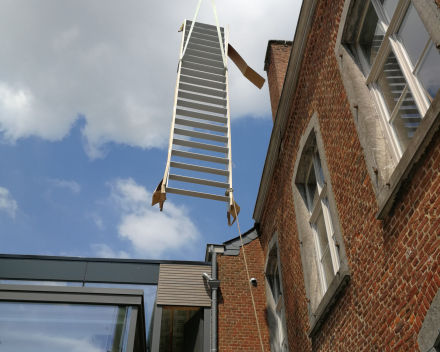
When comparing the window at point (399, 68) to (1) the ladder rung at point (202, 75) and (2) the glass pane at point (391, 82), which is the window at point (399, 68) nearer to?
(2) the glass pane at point (391, 82)

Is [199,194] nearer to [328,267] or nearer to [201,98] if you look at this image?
[201,98]

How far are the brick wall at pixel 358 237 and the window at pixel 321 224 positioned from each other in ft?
1.66

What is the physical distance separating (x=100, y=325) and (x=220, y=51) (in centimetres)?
747

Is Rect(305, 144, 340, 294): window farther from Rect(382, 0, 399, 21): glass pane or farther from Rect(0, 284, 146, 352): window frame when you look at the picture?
Rect(0, 284, 146, 352): window frame

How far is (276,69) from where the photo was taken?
11.1 m

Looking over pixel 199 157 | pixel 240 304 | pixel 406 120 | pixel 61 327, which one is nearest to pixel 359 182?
pixel 406 120

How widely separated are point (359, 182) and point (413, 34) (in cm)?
163

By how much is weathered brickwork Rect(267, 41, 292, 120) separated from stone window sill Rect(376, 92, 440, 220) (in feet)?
22.2

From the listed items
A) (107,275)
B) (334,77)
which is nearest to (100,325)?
(107,275)

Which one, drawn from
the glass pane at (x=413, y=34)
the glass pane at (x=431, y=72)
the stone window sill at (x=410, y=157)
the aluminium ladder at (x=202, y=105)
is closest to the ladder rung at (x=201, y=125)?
the aluminium ladder at (x=202, y=105)

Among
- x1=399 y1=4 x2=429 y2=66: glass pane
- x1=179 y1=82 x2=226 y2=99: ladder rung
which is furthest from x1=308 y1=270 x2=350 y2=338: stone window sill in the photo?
x1=179 y1=82 x2=226 y2=99: ladder rung

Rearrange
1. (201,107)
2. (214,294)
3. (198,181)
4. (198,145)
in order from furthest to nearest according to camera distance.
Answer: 1. (201,107)
2. (214,294)
3. (198,145)
4. (198,181)

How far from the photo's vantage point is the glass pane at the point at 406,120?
421 cm

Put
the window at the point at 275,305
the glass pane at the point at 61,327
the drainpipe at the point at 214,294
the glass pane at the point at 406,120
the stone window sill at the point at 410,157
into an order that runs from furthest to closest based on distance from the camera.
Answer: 1. the window at the point at 275,305
2. the drainpipe at the point at 214,294
3. the glass pane at the point at 61,327
4. the glass pane at the point at 406,120
5. the stone window sill at the point at 410,157
